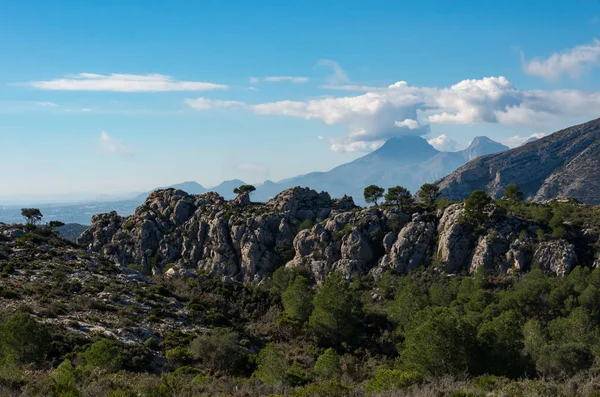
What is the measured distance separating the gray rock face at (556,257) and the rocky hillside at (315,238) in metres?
0.19

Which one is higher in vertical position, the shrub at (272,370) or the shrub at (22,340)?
A: the shrub at (22,340)

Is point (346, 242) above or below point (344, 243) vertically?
above

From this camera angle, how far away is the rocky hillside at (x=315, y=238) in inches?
3807

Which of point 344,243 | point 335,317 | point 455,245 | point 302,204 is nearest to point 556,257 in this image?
point 455,245

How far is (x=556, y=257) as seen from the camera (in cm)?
9144

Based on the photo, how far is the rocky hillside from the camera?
96.7 m

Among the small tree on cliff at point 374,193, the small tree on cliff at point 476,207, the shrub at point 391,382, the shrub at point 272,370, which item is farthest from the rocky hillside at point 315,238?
the shrub at point 391,382

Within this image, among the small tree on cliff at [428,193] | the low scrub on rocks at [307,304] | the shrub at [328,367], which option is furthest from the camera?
the small tree on cliff at [428,193]

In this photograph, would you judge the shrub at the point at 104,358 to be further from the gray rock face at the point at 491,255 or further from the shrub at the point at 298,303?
the gray rock face at the point at 491,255

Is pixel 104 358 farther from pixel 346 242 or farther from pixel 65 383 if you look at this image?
pixel 346 242

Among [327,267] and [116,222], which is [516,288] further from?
[116,222]

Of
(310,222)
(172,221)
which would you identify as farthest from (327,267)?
(172,221)

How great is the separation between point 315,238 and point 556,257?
181 ft

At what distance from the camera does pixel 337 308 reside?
5206 cm
